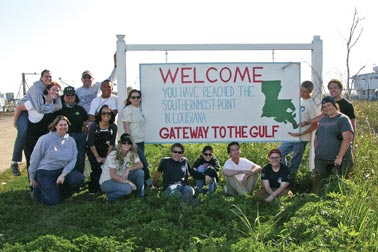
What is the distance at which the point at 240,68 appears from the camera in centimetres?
704

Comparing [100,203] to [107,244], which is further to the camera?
[100,203]

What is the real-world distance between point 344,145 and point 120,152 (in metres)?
3.08

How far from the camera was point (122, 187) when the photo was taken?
605 centimetres

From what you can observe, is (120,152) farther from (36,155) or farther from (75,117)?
(36,155)

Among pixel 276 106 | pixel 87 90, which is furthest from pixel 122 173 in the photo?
pixel 276 106

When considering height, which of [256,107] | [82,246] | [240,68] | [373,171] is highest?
[240,68]

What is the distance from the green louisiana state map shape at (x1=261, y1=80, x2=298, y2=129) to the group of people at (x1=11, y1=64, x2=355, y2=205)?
0.24 meters

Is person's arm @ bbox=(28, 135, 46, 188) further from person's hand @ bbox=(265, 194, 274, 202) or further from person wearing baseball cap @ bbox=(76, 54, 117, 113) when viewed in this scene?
person's hand @ bbox=(265, 194, 274, 202)

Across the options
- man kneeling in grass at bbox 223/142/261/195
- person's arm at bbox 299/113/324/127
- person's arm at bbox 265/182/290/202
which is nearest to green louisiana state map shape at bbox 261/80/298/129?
person's arm at bbox 299/113/324/127

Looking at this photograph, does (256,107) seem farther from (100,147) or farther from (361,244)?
(361,244)

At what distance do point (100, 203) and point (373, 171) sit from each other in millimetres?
3833

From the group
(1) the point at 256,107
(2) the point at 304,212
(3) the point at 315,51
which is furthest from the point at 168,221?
(3) the point at 315,51

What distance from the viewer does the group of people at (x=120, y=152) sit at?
594 cm

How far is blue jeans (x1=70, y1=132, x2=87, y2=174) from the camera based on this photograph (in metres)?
6.70
